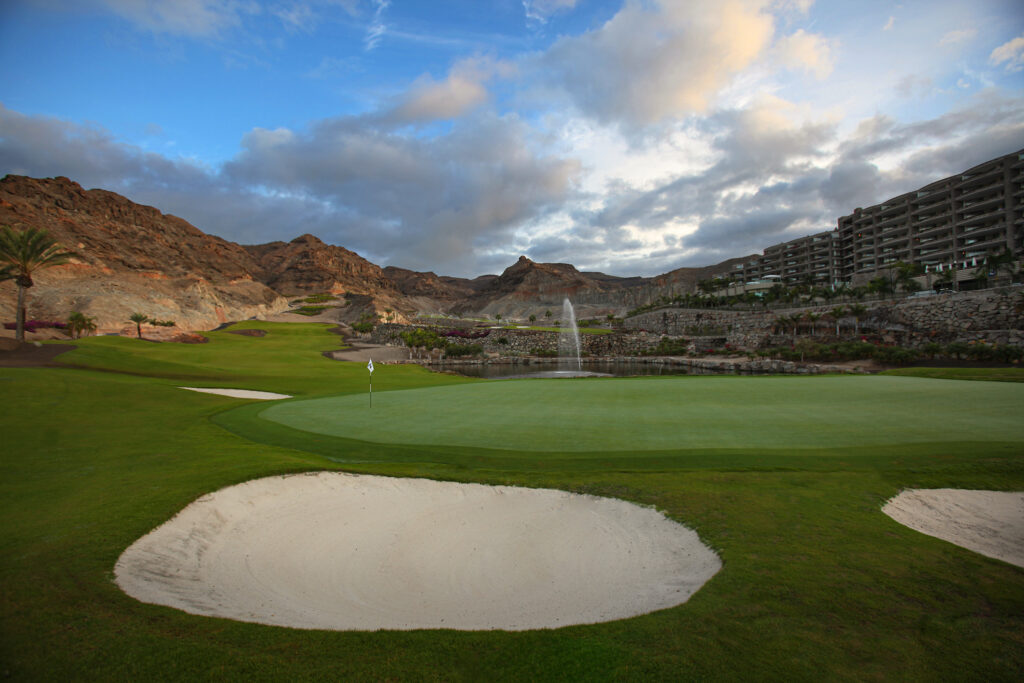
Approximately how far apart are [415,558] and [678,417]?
28.5ft

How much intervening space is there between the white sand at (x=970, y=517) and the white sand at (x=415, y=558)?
3097mm

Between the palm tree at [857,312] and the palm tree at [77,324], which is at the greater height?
the palm tree at [77,324]

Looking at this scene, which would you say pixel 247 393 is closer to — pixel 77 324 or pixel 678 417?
pixel 678 417

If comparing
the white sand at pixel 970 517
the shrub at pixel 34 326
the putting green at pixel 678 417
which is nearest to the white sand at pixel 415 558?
the putting green at pixel 678 417

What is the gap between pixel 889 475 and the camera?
23.0 ft

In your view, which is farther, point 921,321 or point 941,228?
point 941,228

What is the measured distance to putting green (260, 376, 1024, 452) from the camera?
9461 millimetres

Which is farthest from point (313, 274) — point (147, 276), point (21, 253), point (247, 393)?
point (247, 393)

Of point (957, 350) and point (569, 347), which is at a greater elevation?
point (957, 350)

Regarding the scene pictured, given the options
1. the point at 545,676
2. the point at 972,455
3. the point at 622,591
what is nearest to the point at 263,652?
the point at 545,676

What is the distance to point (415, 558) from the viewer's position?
5473mm

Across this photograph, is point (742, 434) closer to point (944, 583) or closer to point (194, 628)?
point (944, 583)

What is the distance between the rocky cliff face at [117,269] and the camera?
64562mm

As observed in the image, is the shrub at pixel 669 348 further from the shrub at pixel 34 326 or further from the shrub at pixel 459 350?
the shrub at pixel 34 326
